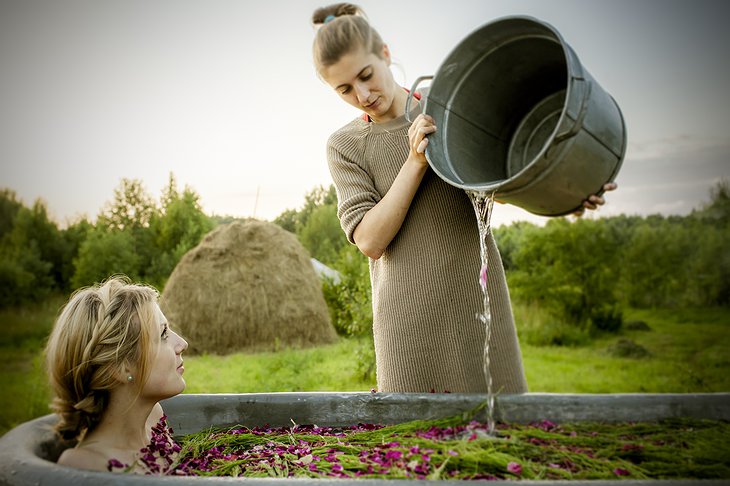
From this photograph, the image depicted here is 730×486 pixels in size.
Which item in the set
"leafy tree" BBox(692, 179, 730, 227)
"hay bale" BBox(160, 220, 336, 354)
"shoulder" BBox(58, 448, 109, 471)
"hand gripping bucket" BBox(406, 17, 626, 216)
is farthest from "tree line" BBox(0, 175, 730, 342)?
"shoulder" BBox(58, 448, 109, 471)

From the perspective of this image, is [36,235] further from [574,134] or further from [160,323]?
[574,134]

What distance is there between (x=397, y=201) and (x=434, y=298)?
13.7 inches

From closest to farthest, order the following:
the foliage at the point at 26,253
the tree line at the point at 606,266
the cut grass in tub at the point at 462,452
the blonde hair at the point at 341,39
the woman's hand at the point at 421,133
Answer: the cut grass in tub at the point at 462,452
the woman's hand at the point at 421,133
the blonde hair at the point at 341,39
the tree line at the point at 606,266
the foliage at the point at 26,253

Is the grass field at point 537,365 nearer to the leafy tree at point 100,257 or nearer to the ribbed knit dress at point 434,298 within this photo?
the leafy tree at point 100,257

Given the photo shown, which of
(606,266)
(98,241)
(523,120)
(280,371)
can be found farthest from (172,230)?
(523,120)

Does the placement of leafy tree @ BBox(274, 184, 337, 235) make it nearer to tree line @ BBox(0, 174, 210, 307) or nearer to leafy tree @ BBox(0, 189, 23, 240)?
tree line @ BBox(0, 174, 210, 307)

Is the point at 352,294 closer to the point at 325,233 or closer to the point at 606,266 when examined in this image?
the point at 325,233

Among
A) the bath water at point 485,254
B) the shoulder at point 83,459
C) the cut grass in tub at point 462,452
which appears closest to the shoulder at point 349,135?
the bath water at point 485,254

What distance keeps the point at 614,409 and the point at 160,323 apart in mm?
1295

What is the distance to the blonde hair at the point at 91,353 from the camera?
155cm

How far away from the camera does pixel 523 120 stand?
233 centimetres

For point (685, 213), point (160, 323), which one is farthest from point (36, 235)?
point (685, 213)

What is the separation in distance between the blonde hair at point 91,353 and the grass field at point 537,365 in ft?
14.8

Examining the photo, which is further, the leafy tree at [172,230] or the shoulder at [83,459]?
the leafy tree at [172,230]
